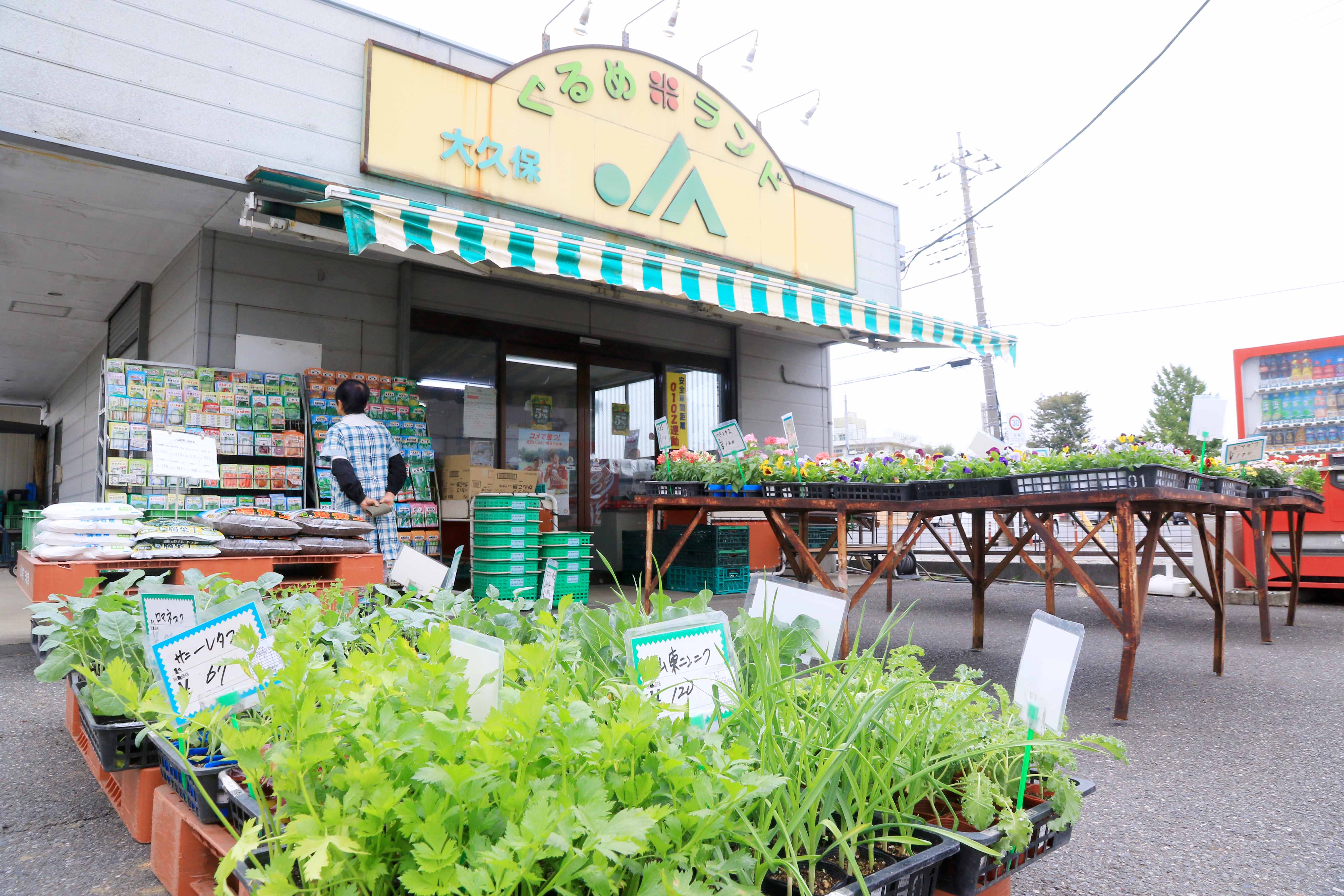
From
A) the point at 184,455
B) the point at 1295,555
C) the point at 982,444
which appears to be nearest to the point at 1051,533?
the point at 982,444

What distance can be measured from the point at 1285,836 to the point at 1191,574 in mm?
2509

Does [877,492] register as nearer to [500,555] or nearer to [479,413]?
[500,555]

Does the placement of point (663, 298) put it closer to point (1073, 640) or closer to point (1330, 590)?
point (1073, 640)

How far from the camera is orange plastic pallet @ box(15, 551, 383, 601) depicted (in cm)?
289

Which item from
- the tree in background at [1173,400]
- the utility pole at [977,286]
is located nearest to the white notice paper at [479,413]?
the utility pole at [977,286]

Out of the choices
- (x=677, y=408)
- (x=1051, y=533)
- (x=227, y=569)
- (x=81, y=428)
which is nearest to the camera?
(x=1051, y=533)

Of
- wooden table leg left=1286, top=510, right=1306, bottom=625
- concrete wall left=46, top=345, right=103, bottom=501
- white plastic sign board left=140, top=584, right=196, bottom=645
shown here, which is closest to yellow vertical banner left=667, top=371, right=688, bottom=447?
wooden table leg left=1286, top=510, right=1306, bottom=625

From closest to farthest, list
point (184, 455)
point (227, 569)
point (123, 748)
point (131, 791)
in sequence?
point (123, 748) < point (131, 791) < point (227, 569) < point (184, 455)

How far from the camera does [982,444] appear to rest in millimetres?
3660

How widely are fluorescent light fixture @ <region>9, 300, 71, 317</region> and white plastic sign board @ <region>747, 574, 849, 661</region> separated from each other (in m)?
8.43

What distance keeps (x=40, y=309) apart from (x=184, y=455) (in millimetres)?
5659

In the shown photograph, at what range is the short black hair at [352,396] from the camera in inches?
159

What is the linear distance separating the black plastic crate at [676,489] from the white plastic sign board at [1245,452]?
3644mm

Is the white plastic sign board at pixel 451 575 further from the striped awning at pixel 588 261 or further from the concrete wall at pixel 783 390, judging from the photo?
the concrete wall at pixel 783 390
